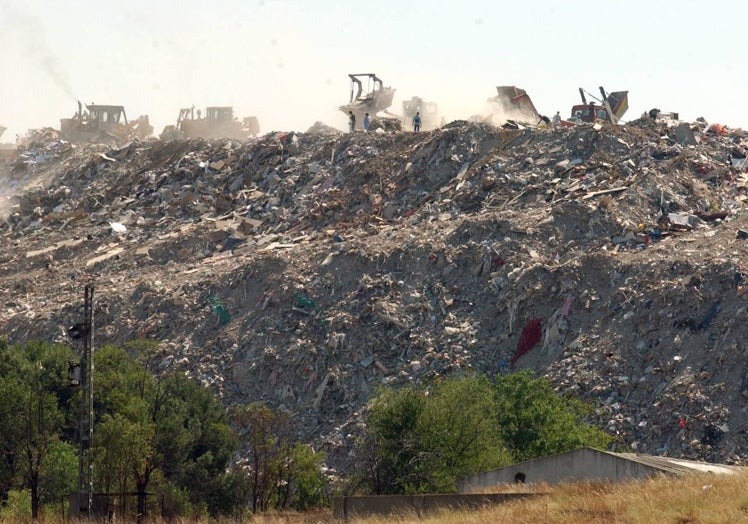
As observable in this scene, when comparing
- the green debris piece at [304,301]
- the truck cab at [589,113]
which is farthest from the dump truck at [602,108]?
the green debris piece at [304,301]

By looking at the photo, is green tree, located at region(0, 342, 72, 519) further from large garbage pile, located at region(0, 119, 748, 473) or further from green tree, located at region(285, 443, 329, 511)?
green tree, located at region(285, 443, 329, 511)

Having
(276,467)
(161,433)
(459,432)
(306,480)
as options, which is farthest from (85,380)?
(459,432)

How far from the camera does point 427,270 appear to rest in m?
36.6

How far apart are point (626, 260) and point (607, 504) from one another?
1589 cm

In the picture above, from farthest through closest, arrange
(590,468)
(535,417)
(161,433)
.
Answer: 1. (161,433)
2. (535,417)
3. (590,468)

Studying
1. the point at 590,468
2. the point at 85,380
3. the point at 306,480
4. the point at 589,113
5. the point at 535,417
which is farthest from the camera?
the point at 589,113

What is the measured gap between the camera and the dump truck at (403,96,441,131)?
5266 cm

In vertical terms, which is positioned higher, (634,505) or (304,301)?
(304,301)

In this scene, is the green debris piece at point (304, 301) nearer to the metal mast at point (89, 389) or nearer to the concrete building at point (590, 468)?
the metal mast at point (89, 389)

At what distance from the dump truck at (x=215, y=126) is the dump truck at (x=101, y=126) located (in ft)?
5.51

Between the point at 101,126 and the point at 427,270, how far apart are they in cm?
2964

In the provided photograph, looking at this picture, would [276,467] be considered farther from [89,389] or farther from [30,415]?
[89,389]

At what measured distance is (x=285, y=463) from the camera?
30.9 metres

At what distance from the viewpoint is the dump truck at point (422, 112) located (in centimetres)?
5266
